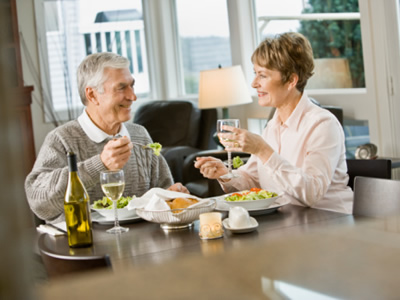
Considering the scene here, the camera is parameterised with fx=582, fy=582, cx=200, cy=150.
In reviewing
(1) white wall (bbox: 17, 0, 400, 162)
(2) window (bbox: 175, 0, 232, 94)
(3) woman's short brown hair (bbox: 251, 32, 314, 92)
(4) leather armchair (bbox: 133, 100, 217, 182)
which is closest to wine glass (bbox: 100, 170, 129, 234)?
(3) woman's short brown hair (bbox: 251, 32, 314, 92)

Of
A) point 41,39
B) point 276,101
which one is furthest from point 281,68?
point 41,39

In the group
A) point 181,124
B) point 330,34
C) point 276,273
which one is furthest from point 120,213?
point 181,124

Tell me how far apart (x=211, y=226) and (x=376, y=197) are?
62 centimetres

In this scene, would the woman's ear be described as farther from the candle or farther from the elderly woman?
the candle

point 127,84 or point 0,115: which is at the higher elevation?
point 127,84

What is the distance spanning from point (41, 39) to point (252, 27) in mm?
2461

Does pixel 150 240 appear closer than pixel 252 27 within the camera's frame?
Yes

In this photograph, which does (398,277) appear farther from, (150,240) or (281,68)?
(281,68)

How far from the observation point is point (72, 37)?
6.54 meters

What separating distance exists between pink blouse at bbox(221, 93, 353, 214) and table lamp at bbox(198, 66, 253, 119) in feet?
7.43

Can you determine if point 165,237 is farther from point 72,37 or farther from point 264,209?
point 72,37

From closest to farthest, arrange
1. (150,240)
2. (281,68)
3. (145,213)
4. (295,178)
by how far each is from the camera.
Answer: (150,240), (145,213), (295,178), (281,68)

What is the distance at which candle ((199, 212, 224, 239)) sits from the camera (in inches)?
62.8

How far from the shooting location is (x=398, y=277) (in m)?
0.13
